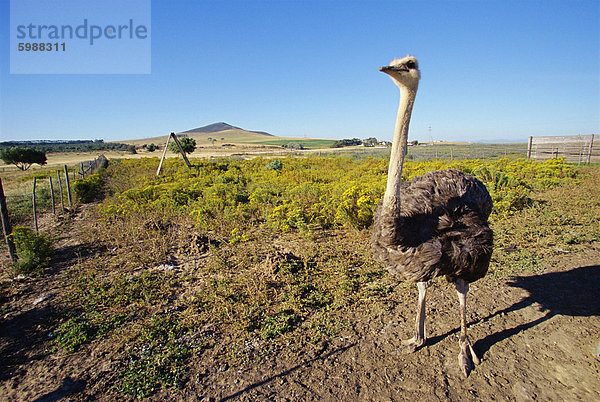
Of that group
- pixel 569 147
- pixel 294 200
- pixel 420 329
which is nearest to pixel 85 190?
pixel 294 200

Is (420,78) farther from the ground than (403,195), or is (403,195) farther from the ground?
(420,78)

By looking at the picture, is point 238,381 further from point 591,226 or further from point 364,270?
point 591,226

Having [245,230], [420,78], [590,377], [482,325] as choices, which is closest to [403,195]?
[420,78]

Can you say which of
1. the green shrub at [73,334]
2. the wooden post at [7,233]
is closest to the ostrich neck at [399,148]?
the green shrub at [73,334]

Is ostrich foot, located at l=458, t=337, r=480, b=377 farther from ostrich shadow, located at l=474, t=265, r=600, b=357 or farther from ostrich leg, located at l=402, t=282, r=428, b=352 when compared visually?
ostrich leg, located at l=402, t=282, r=428, b=352

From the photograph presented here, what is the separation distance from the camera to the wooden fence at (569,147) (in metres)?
19.3

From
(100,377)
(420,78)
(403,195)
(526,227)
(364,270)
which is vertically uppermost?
(420,78)

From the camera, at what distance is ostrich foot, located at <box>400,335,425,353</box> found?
3.49 m

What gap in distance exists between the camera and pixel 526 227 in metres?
6.92

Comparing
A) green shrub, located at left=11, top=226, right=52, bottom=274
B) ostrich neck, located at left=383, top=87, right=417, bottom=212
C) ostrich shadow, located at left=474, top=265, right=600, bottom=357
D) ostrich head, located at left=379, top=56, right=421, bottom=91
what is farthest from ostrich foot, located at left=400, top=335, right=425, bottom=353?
green shrub, located at left=11, top=226, right=52, bottom=274

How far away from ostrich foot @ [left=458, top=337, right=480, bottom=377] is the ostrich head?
2651 millimetres

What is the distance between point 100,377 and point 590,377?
15.6 ft

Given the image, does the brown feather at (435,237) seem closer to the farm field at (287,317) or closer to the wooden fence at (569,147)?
the farm field at (287,317)

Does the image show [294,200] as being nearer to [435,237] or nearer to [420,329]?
[420,329]
